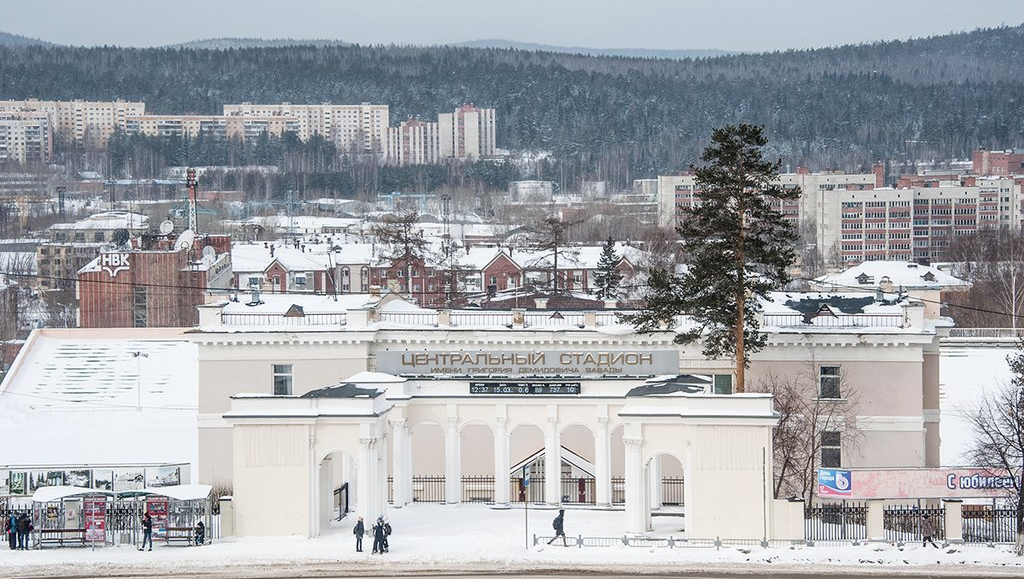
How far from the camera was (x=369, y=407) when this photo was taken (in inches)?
1644

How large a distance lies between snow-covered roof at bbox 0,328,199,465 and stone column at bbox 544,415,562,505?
59.0ft

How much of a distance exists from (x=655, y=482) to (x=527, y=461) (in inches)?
Result: 158

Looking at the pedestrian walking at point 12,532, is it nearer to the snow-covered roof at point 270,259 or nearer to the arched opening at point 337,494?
the arched opening at point 337,494

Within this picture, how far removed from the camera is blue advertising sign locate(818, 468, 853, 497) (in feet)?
134

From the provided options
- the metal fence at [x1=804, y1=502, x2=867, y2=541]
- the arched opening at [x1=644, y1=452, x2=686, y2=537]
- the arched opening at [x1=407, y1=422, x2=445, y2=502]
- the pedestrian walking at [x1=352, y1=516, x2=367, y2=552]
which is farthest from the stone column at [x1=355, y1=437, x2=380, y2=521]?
the metal fence at [x1=804, y1=502, x2=867, y2=541]

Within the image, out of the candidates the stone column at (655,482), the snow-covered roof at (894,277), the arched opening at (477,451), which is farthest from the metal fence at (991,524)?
the snow-covered roof at (894,277)

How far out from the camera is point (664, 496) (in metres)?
48.1

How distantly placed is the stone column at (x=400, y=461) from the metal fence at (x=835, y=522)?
10.6 meters

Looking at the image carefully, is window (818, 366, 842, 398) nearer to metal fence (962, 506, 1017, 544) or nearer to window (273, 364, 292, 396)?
metal fence (962, 506, 1017, 544)

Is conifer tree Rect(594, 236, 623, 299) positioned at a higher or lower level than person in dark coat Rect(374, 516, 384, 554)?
higher

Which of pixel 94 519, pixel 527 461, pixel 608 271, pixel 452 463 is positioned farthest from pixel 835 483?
pixel 608 271

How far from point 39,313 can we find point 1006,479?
9471 cm

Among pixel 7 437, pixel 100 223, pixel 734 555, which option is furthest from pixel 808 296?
pixel 100 223

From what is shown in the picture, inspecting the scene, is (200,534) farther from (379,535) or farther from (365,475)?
(379,535)
